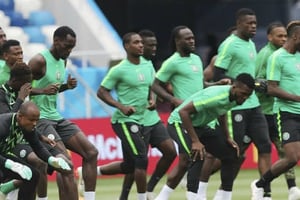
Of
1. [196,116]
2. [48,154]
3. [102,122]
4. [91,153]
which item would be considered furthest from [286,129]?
[102,122]

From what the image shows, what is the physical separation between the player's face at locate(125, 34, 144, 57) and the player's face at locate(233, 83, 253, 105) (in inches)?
114

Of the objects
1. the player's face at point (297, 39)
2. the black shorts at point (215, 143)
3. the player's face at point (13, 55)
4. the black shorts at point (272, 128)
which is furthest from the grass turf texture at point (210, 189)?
the player's face at point (13, 55)

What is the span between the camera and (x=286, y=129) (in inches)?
670

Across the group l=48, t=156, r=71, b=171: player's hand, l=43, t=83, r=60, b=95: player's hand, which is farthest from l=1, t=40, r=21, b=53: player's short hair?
l=48, t=156, r=71, b=171: player's hand

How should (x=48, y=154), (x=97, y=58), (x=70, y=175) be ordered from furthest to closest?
(x=97, y=58), (x=70, y=175), (x=48, y=154)

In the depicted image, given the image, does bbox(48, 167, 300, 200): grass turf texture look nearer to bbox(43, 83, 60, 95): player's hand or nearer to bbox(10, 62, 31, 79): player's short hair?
bbox(43, 83, 60, 95): player's hand

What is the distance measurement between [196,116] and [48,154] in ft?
7.41

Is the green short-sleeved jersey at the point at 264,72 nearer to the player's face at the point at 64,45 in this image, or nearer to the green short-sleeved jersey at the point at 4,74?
the player's face at the point at 64,45

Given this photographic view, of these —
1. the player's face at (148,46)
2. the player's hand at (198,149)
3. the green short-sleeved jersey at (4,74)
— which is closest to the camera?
the player's hand at (198,149)

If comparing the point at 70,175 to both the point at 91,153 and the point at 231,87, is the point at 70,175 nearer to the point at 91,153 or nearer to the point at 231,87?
the point at 91,153

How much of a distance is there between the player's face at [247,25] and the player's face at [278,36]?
1122 millimetres

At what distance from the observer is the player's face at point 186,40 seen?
1828 cm

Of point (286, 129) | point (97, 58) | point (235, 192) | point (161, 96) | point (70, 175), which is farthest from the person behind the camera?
point (97, 58)

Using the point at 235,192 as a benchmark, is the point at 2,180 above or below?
above
